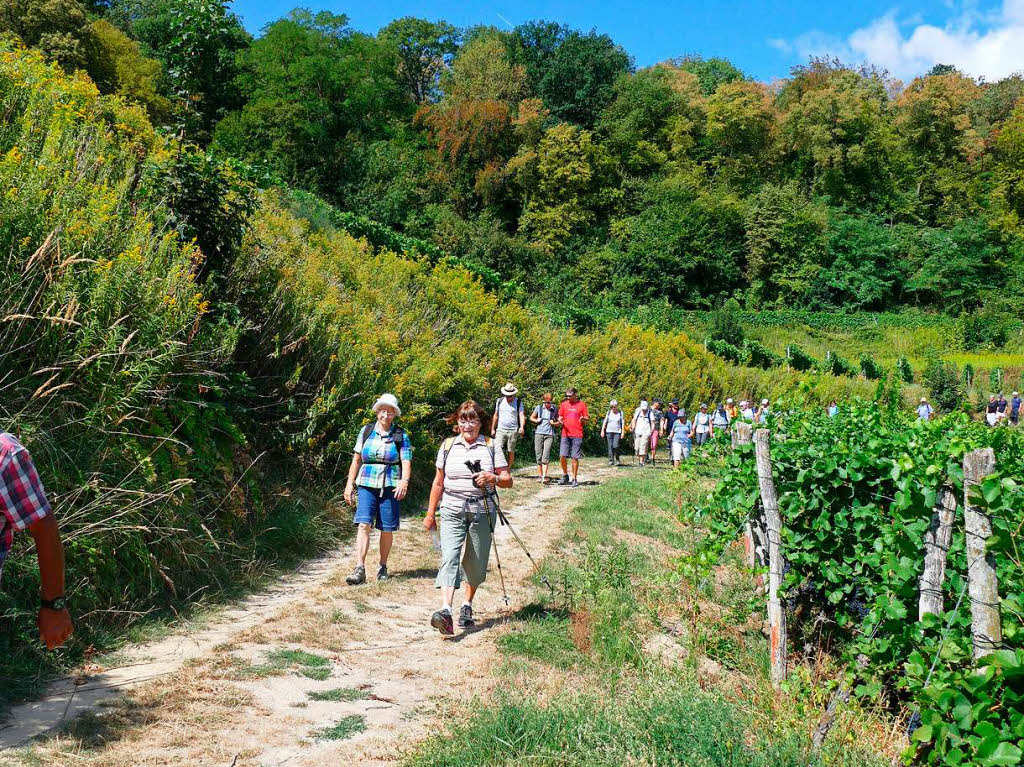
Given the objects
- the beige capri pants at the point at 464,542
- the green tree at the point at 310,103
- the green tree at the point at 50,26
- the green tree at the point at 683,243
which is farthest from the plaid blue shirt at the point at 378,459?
the green tree at the point at 683,243

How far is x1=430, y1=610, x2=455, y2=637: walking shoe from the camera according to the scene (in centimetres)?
654

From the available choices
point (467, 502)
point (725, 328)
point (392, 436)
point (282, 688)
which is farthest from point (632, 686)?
point (725, 328)

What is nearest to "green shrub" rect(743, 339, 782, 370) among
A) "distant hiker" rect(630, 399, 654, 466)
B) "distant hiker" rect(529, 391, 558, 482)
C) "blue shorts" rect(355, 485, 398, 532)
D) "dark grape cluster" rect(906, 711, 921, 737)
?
"distant hiker" rect(630, 399, 654, 466)

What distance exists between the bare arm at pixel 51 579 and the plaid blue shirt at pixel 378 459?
184 inches

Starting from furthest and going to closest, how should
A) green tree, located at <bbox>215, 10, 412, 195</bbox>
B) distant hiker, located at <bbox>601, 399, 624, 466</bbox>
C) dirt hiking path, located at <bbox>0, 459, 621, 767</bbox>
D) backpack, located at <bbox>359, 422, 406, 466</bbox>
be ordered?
1. green tree, located at <bbox>215, 10, 412, 195</bbox>
2. distant hiker, located at <bbox>601, 399, 624, 466</bbox>
3. backpack, located at <bbox>359, 422, 406, 466</bbox>
4. dirt hiking path, located at <bbox>0, 459, 621, 767</bbox>

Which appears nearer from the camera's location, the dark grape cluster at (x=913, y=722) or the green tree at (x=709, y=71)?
the dark grape cluster at (x=913, y=722)

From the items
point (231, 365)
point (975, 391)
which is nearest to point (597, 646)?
point (231, 365)

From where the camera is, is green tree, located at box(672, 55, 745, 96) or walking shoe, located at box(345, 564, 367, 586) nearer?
walking shoe, located at box(345, 564, 367, 586)

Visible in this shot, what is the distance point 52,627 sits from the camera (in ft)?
11.0

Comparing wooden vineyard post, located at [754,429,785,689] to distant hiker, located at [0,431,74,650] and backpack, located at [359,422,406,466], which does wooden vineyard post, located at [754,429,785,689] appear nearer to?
backpack, located at [359,422,406,466]

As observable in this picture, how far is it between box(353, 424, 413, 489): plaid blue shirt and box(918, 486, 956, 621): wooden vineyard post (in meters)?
4.81

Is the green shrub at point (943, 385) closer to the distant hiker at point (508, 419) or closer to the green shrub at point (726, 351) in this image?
the green shrub at point (726, 351)

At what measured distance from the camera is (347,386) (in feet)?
38.2

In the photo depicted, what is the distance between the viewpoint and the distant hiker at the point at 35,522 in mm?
3158
